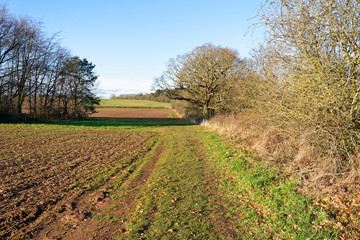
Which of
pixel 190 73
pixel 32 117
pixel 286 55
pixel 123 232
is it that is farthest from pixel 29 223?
pixel 32 117

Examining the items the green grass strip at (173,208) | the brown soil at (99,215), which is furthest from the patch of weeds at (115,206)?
the green grass strip at (173,208)

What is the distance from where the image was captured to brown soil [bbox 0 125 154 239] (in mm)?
5117

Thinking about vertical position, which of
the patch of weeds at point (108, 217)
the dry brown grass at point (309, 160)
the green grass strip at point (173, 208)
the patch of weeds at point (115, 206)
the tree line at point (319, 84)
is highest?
the tree line at point (319, 84)

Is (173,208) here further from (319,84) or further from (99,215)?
(319,84)

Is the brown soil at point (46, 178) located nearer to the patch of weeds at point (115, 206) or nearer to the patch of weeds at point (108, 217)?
the patch of weeds at point (108, 217)

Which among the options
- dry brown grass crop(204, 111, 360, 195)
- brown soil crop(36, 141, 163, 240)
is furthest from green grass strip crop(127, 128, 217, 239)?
dry brown grass crop(204, 111, 360, 195)

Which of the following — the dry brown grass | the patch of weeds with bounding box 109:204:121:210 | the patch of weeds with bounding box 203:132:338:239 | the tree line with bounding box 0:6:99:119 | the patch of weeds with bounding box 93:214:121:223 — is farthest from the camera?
the tree line with bounding box 0:6:99:119

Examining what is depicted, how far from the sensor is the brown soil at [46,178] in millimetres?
5117

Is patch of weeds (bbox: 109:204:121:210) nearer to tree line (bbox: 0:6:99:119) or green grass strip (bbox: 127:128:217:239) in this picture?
green grass strip (bbox: 127:128:217:239)

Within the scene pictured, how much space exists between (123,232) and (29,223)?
7.06 feet

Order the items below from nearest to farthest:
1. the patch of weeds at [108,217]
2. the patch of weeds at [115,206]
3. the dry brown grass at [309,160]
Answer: the patch of weeds at [108,217], the dry brown grass at [309,160], the patch of weeds at [115,206]

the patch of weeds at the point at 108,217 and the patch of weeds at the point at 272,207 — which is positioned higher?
the patch of weeds at the point at 272,207

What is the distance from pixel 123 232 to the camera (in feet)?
14.8

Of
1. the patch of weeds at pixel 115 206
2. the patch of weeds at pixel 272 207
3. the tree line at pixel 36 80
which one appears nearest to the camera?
the patch of weeds at pixel 272 207
